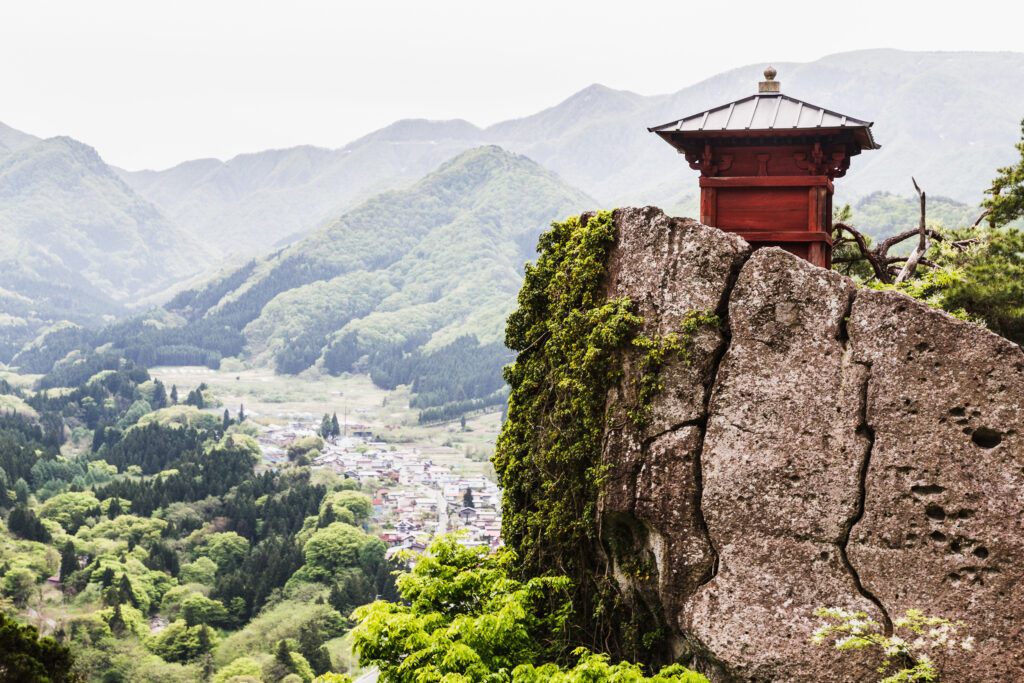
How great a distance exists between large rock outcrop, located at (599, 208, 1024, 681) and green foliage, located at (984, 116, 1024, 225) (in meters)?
9.38

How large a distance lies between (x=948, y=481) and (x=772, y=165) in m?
4.79

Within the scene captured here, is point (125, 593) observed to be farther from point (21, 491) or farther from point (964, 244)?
point (964, 244)

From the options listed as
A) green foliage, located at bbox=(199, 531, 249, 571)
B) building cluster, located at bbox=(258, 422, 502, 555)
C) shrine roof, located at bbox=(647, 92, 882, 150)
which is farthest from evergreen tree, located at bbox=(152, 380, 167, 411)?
shrine roof, located at bbox=(647, 92, 882, 150)

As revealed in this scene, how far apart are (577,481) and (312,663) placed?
44.4m

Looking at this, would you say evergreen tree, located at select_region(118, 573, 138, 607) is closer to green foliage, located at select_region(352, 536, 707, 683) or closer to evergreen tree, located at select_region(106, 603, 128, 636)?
evergreen tree, located at select_region(106, 603, 128, 636)

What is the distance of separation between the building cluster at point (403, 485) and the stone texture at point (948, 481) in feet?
209

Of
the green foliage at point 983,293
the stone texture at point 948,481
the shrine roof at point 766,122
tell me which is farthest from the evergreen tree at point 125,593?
the stone texture at point 948,481

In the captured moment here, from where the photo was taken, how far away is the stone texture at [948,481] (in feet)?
26.3

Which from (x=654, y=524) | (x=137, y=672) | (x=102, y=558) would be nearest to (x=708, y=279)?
(x=654, y=524)

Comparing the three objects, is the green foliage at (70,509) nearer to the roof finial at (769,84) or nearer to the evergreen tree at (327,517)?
the evergreen tree at (327,517)

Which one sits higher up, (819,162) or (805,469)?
(819,162)

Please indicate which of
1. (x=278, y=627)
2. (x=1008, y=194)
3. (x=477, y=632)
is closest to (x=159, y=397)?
(x=278, y=627)

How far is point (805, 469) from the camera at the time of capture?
8.85 m

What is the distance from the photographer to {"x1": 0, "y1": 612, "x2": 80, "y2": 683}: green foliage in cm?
1780
